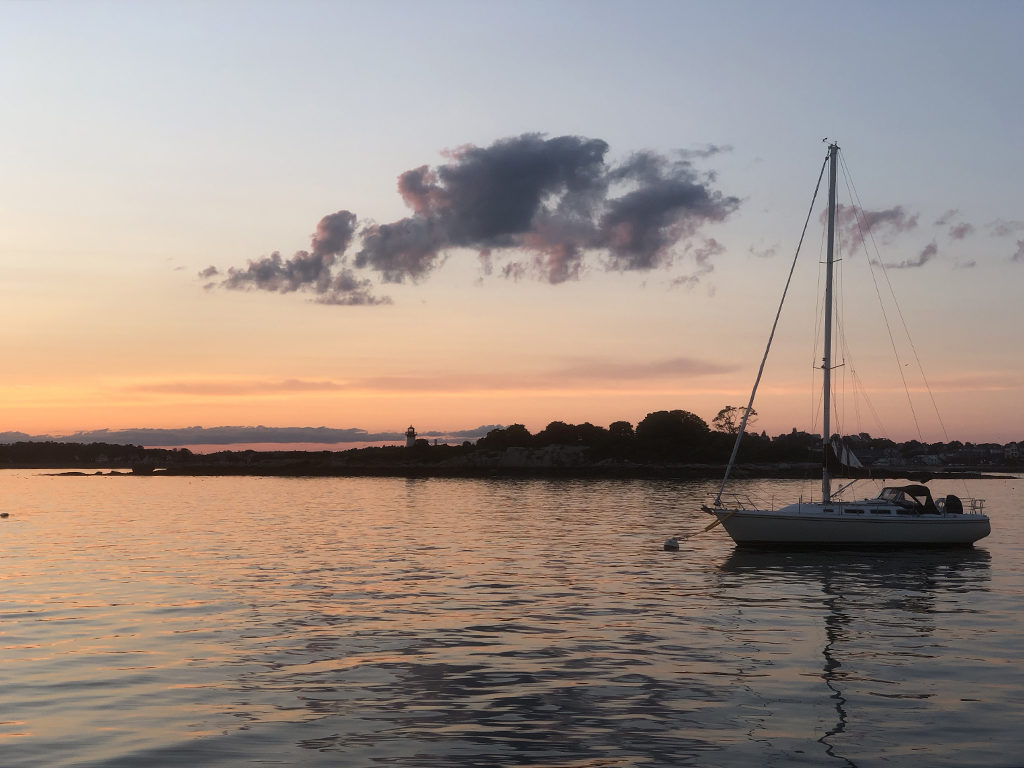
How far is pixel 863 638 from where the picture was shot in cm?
2384

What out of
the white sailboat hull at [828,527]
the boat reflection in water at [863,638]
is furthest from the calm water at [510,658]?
the white sailboat hull at [828,527]

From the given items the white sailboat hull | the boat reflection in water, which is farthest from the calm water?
the white sailboat hull

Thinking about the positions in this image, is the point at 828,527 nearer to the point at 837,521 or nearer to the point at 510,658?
the point at 837,521

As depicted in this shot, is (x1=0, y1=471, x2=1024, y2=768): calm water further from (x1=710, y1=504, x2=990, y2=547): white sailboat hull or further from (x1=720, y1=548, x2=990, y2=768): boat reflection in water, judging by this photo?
(x1=710, y1=504, x2=990, y2=547): white sailboat hull

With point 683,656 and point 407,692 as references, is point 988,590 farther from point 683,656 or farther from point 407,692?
point 407,692

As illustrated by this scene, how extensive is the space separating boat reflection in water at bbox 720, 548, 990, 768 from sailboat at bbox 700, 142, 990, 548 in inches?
36.3

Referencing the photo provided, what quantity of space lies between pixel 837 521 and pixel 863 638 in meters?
20.3

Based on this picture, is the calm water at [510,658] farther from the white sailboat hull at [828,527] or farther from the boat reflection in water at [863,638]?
the white sailboat hull at [828,527]

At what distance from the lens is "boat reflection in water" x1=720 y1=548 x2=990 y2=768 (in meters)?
15.4

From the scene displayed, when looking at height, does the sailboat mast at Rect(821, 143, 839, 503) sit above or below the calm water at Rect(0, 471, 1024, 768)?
above

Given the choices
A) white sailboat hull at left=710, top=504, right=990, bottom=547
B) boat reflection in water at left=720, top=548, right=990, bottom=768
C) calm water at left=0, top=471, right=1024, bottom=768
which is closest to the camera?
calm water at left=0, top=471, right=1024, bottom=768

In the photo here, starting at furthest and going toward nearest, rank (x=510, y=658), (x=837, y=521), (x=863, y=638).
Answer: (x=837, y=521) < (x=863, y=638) < (x=510, y=658)

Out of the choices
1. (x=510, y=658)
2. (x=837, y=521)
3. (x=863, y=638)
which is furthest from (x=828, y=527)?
(x=510, y=658)

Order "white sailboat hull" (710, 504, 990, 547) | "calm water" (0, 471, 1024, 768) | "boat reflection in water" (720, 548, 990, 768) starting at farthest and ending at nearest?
"white sailboat hull" (710, 504, 990, 547)
"boat reflection in water" (720, 548, 990, 768)
"calm water" (0, 471, 1024, 768)
